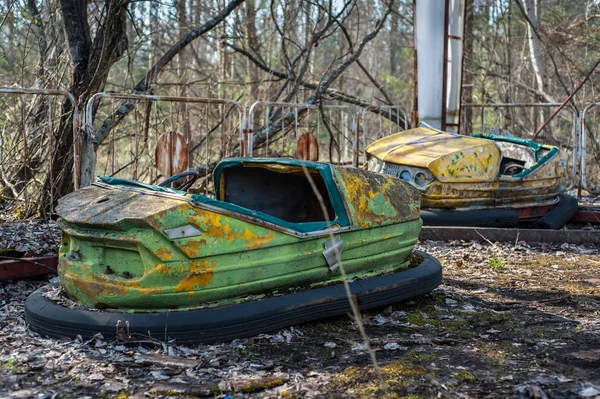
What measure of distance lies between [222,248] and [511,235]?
334cm

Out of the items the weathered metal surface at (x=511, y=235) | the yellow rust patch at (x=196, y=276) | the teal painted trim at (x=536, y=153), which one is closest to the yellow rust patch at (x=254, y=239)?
the yellow rust patch at (x=196, y=276)

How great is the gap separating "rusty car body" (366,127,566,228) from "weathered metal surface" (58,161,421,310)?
2.46m

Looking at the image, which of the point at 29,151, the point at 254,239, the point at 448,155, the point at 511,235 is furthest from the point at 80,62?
the point at 511,235

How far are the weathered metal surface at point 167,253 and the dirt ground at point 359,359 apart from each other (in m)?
0.22

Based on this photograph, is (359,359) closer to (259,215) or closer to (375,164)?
(259,215)

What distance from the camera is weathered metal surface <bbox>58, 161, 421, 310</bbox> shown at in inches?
111

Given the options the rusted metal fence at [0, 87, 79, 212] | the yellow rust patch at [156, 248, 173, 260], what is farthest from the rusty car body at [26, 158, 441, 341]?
the rusted metal fence at [0, 87, 79, 212]

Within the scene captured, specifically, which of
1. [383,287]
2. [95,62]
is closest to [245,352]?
[383,287]

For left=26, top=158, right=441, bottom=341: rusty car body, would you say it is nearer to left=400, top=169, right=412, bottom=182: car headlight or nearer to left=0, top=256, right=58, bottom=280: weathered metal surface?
left=0, top=256, right=58, bottom=280: weathered metal surface

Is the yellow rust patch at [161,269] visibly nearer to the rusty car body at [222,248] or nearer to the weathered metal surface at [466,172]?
the rusty car body at [222,248]

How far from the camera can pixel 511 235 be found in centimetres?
554

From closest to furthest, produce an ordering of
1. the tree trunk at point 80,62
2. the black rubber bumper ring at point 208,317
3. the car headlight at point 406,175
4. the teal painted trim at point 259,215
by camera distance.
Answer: the black rubber bumper ring at point 208,317 → the teal painted trim at point 259,215 → the tree trunk at point 80,62 → the car headlight at point 406,175

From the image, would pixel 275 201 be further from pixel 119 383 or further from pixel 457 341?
pixel 119 383

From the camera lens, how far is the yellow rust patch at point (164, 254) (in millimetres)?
2793
